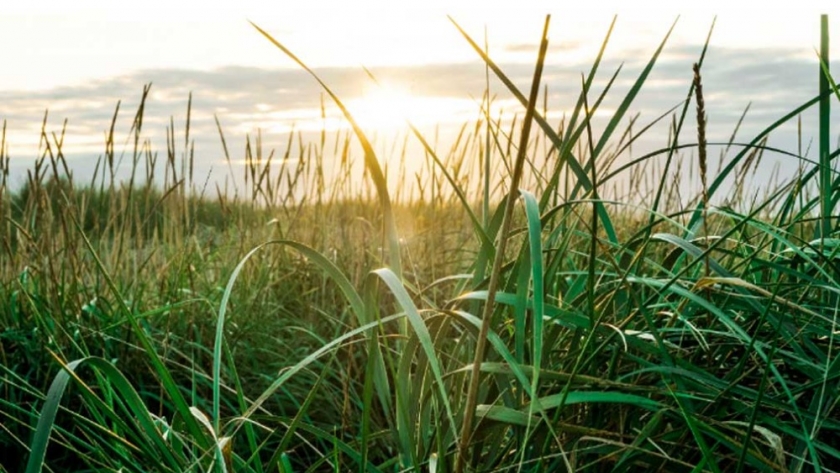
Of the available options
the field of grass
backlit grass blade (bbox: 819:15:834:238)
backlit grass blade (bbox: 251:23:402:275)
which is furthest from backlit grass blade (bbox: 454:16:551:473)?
backlit grass blade (bbox: 819:15:834:238)

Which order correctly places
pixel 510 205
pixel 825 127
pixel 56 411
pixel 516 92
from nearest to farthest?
pixel 510 205 → pixel 56 411 → pixel 516 92 → pixel 825 127

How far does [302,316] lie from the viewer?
10.3 ft

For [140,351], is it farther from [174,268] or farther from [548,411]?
[548,411]

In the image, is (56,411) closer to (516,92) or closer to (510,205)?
(510,205)

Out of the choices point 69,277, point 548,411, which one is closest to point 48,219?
point 69,277

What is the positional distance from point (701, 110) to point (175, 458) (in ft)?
2.97

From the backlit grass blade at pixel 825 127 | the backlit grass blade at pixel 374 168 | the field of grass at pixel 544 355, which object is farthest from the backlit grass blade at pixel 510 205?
the backlit grass blade at pixel 825 127

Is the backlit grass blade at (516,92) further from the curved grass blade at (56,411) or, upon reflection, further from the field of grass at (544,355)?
the curved grass blade at (56,411)

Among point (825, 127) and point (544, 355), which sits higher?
point (825, 127)

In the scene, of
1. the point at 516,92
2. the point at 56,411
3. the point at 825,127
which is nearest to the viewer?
the point at 56,411

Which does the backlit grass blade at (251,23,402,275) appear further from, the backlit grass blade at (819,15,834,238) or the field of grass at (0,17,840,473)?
the backlit grass blade at (819,15,834,238)

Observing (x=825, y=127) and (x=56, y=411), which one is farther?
(x=825, y=127)

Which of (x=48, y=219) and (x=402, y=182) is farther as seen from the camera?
(x=402, y=182)

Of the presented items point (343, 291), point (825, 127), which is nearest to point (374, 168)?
point (343, 291)
